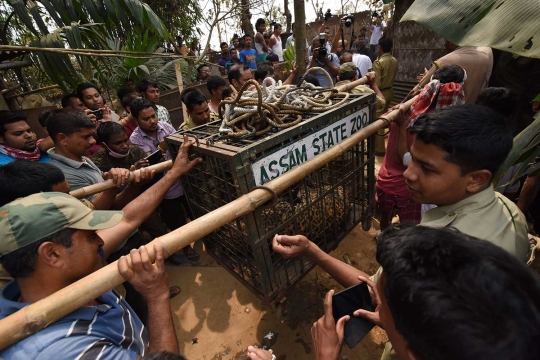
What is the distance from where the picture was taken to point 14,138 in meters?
2.74

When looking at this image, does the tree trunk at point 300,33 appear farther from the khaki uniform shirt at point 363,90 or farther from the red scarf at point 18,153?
the red scarf at point 18,153

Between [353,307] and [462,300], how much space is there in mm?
829

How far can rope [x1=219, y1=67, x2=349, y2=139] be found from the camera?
1.64 metres

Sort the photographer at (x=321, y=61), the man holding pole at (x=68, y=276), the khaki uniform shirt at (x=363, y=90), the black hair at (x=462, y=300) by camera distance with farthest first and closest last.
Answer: the photographer at (x=321, y=61)
the khaki uniform shirt at (x=363, y=90)
the man holding pole at (x=68, y=276)
the black hair at (x=462, y=300)

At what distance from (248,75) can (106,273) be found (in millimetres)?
4011

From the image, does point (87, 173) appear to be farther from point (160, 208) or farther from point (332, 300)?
point (332, 300)

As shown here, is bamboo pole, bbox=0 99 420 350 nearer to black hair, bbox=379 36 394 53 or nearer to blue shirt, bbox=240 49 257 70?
black hair, bbox=379 36 394 53

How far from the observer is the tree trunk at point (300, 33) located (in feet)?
14.6

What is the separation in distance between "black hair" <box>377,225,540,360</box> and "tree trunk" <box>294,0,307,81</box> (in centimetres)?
481

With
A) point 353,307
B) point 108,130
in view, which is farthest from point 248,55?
point 353,307

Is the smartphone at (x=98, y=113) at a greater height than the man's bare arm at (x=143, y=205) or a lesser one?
greater

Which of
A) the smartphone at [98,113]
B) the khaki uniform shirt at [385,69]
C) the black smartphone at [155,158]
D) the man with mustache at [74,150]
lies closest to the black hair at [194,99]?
the black smartphone at [155,158]

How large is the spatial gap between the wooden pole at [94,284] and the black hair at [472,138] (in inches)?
28.0

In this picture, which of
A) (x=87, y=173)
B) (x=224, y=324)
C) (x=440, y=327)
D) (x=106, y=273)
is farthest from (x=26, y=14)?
(x=440, y=327)
